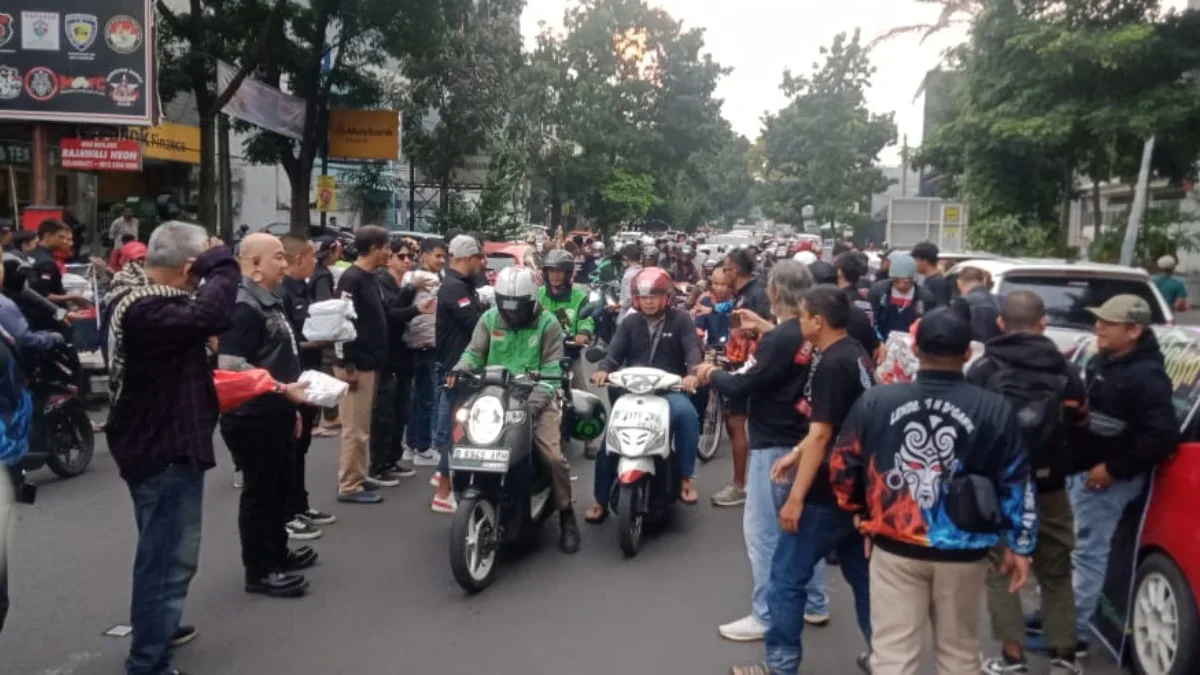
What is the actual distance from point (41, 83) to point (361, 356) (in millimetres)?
13190

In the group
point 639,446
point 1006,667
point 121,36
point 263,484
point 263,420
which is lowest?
point 1006,667

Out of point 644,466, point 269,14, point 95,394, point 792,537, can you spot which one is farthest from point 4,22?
point 792,537

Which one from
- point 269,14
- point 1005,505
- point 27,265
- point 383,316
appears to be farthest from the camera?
point 269,14

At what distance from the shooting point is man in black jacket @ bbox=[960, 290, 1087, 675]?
4.91 m

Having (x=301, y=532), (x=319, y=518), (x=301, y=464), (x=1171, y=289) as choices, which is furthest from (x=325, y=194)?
(x=301, y=464)

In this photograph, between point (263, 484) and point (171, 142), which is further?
point (171, 142)

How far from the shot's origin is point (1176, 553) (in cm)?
483

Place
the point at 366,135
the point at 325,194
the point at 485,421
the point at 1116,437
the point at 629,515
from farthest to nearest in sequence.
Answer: the point at 366,135 < the point at 325,194 < the point at 629,515 < the point at 485,421 < the point at 1116,437

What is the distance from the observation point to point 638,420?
7113mm

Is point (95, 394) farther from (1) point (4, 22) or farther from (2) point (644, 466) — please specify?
(1) point (4, 22)

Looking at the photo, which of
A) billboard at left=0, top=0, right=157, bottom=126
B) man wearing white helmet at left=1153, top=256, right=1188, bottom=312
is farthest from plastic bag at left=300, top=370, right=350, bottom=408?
billboard at left=0, top=0, right=157, bottom=126

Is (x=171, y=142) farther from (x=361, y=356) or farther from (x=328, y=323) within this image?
(x=328, y=323)

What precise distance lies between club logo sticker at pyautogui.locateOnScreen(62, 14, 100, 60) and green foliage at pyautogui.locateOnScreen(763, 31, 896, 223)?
4512cm

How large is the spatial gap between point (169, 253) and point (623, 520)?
3205 mm
